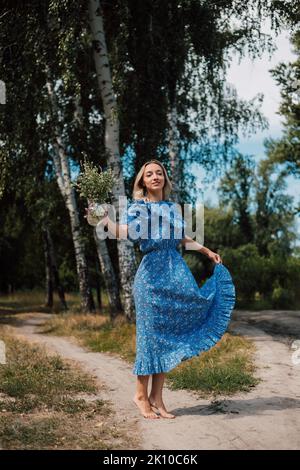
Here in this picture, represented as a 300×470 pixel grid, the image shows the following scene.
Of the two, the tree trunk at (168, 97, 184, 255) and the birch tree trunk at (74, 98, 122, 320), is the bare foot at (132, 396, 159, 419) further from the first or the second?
the birch tree trunk at (74, 98, 122, 320)

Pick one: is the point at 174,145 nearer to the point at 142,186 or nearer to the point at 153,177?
the point at 142,186

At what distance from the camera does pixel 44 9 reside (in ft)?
35.1

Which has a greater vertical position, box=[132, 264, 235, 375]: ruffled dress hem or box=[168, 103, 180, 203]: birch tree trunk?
box=[168, 103, 180, 203]: birch tree trunk

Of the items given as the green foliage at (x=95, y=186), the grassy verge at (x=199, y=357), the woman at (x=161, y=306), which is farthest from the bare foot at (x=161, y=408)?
the green foliage at (x=95, y=186)

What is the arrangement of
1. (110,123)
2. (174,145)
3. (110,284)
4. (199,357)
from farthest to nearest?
1. (110,284)
2. (174,145)
3. (110,123)
4. (199,357)

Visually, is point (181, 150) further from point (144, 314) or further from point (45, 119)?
point (144, 314)

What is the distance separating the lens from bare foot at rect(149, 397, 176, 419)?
5.12 meters

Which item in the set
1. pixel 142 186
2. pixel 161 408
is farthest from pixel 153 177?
pixel 161 408

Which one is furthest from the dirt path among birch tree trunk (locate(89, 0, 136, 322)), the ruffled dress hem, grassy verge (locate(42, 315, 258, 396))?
birch tree trunk (locate(89, 0, 136, 322))

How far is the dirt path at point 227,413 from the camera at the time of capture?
14.2 feet

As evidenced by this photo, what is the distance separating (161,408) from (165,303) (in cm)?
98

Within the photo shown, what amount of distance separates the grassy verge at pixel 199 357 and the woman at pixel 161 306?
100cm

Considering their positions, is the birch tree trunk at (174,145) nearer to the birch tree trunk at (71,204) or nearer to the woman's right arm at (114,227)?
the birch tree trunk at (71,204)

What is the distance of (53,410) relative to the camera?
5.45 metres
